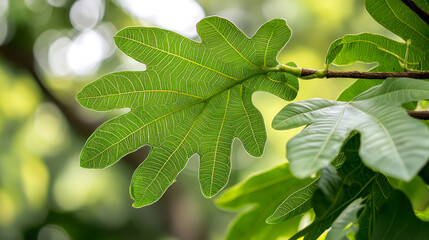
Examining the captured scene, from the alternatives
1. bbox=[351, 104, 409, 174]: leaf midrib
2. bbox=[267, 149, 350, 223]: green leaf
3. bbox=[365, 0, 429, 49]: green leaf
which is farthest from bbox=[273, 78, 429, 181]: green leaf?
bbox=[365, 0, 429, 49]: green leaf

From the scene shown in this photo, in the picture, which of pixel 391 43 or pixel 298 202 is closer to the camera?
pixel 298 202

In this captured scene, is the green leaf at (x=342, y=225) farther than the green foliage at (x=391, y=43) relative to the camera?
No

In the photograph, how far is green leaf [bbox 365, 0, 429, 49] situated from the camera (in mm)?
703

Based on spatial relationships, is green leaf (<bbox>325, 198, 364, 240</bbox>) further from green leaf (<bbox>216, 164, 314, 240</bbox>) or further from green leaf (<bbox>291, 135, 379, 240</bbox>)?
green leaf (<bbox>216, 164, 314, 240</bbox>)

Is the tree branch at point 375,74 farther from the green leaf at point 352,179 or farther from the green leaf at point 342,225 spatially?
the green leaf at point 342,225

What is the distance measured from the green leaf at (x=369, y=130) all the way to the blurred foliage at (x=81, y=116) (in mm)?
2331

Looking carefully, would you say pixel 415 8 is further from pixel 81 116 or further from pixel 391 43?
pixel 81 116

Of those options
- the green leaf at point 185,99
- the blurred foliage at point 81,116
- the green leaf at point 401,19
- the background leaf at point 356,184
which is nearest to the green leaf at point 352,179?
the background leaf at point 356,184

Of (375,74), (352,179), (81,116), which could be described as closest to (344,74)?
(375,74)

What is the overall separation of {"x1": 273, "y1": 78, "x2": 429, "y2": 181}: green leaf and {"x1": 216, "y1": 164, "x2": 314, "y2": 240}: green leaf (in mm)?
377

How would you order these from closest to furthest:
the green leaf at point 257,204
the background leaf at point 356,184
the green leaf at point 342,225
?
the green leaf at point 342,225
the background leaf at point 356,184
the green leaf at point 257,204

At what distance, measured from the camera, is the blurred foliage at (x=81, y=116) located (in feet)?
10.2

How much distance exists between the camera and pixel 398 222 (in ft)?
1.72

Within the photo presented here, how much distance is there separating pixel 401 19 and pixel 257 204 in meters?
0.49
